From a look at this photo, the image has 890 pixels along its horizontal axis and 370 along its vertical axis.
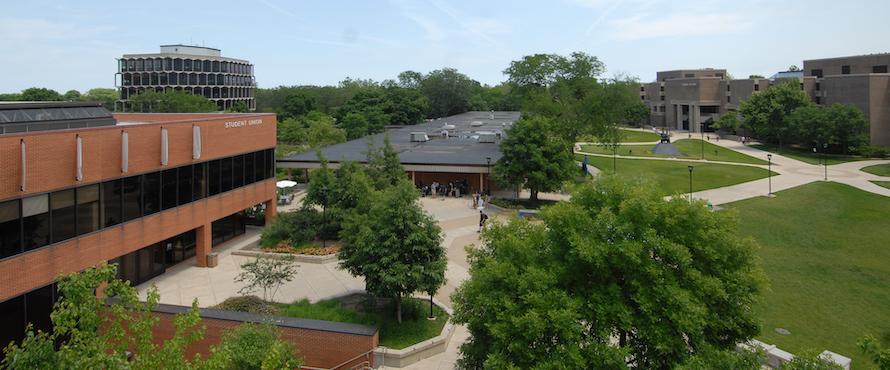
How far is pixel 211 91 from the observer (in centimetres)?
13838

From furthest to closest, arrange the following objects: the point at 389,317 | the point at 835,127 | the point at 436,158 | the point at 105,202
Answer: the point at 835,127
the point at 436,158
the point at 105,202
the point at 389,317

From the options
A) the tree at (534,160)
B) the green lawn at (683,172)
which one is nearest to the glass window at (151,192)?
the tree at (534,160)

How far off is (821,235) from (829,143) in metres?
45.4

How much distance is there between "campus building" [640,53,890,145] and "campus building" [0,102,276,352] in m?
75.4

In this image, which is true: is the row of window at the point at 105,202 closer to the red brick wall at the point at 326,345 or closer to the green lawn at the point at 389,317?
the red brick wall at the point at 326,345

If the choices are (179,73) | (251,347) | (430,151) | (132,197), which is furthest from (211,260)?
(179,73)

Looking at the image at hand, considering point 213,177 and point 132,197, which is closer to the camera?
point 132,197

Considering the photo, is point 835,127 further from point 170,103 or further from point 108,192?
point 170,103

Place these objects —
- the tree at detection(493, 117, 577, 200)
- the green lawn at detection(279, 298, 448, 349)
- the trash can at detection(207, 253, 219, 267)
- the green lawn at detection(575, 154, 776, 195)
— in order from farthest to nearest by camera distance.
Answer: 1. the green lawn at detection(575, 154, 776, 195)
2. the tree at detection(493, 117, 577, 200)
3. the trash can at detection(207, 253, 219, 267)
4. the green lawn at detection(279, 298, 448, 349)

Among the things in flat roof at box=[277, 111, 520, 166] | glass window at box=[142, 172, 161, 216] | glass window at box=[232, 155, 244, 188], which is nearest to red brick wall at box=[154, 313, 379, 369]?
glass window at box=[142, 172, 161, 216]

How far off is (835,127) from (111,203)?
248 feet

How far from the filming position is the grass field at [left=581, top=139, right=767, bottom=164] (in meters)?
69.6

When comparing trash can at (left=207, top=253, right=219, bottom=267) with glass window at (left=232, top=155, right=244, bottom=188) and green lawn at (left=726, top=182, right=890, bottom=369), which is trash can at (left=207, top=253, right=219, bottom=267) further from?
green lawn at (left=726, top=182, right=890, bottom=369)

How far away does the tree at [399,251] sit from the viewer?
65.1 ft
